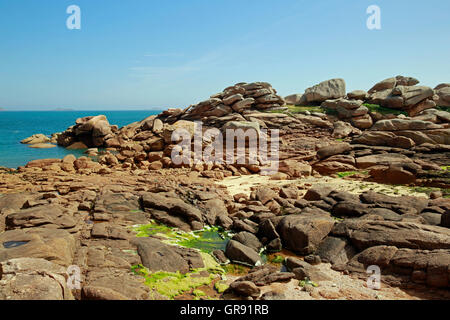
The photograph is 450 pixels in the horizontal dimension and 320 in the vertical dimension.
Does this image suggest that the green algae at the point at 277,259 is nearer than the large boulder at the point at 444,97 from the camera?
Yes

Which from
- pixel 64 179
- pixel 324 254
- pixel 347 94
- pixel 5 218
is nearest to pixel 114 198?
pixel 5 218

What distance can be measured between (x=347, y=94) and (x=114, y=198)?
124 feet

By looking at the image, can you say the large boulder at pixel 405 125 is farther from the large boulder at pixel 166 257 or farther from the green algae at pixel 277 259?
the large boulder at pixel 166 257

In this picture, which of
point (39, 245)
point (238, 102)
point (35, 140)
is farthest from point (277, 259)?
point (35, 140)

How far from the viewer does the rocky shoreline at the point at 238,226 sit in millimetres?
7660

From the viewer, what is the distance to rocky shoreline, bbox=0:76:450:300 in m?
7.66

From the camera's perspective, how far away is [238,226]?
1234 centimetres

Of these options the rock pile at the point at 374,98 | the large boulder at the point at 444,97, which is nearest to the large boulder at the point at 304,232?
the rock pile at the point at 374,98

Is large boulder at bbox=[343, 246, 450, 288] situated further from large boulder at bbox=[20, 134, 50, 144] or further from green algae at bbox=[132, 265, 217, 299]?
large boulder at bbox=[20, 134, 50, 144]

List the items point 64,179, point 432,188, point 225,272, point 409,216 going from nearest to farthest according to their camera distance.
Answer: point 225,272, point 409,216, point 432,188, point 64,179

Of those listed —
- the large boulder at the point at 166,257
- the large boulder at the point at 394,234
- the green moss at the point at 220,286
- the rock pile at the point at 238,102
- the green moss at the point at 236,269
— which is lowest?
the green moss at the point at 236,269

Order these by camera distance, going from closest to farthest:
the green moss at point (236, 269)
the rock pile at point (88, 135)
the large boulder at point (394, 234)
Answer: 1. the large boulder at point (394, 234)
2. the green moss at point (236, 269)
3. the rock pile at point (88, 135)
